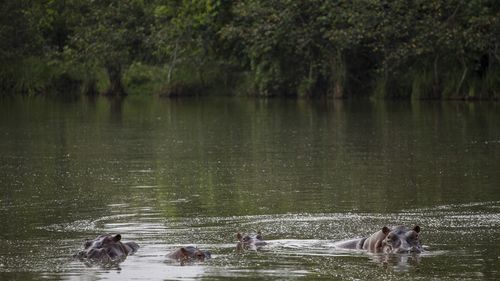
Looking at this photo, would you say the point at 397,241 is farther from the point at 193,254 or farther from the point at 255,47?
the point at 255,47

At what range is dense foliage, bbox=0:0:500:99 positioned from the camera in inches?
1889

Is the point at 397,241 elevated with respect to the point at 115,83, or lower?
elevated

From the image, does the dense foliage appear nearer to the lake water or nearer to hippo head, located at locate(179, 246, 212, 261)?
the lake water

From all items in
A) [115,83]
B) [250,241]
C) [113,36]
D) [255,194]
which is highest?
[113,36]

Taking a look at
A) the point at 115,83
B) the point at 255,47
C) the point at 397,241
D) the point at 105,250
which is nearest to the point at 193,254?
the point at 105,250

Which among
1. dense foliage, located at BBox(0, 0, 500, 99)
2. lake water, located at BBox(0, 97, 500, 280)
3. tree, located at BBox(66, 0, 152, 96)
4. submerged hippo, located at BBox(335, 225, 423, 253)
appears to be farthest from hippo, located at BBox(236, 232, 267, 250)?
tree, located at BBox(66, 0, 152, 96)

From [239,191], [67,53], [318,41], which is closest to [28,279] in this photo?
[239,191]

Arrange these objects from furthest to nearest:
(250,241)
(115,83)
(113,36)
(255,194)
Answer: (115,83)
(113,36)
(255,194)
(250,241)

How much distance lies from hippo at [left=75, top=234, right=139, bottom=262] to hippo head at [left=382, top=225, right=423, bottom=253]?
2.60 meters

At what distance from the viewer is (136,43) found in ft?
204

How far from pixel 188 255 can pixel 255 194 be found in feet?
19.4

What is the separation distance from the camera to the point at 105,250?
1223 cm

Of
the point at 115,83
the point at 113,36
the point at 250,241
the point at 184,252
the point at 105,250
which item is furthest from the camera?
the point at 115,83

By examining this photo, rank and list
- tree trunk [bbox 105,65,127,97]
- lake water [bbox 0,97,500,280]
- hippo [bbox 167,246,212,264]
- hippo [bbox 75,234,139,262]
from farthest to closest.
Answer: tree trunk [bbox 105,65,127,97], hippo [bbox 75,234,139,262], hippo [bbox 167,246,212,264], lake water [bbox 0,97,500,280]
